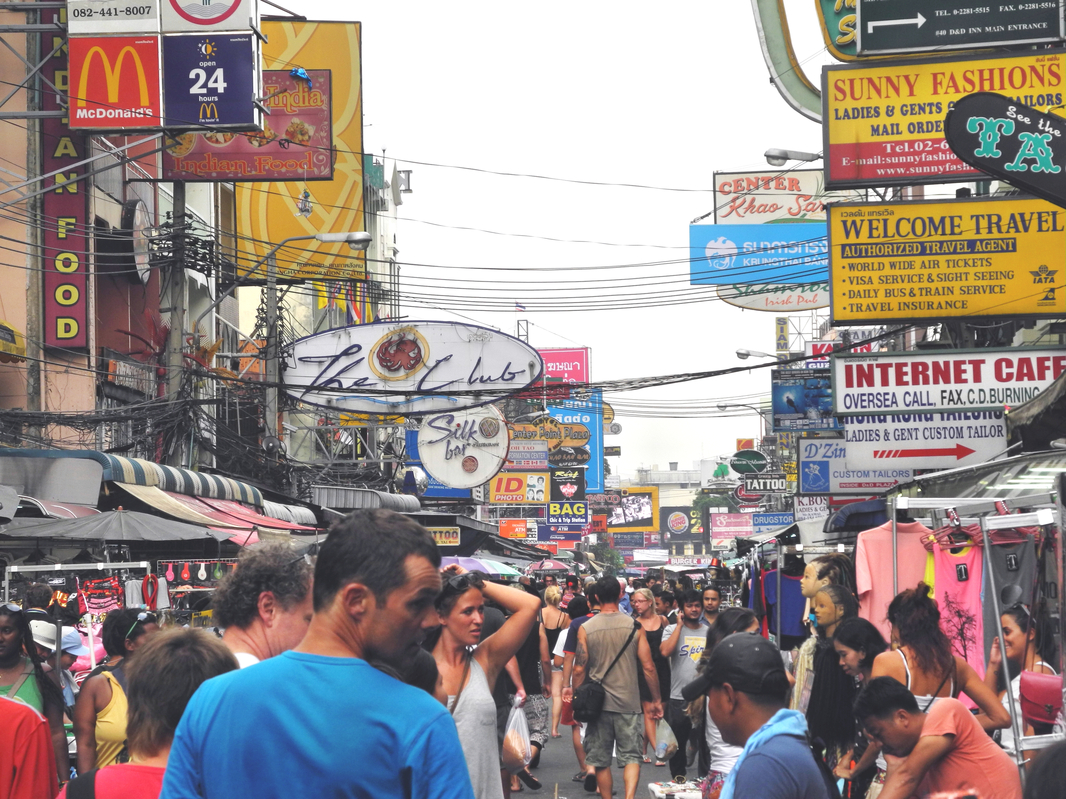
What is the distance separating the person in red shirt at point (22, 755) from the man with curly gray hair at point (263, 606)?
2.32ft

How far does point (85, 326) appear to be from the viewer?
21094 millimetres

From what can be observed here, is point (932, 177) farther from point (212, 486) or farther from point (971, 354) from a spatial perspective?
point (212, 486)

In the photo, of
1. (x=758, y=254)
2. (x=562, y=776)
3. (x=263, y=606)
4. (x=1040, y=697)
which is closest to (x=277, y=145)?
(x=758, y=254)

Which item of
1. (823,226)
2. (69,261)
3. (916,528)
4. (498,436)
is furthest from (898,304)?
(498,436)

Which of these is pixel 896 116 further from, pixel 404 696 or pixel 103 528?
pixel 404 696

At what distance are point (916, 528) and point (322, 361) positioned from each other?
16.3 metres

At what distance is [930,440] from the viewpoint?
48.8 ft

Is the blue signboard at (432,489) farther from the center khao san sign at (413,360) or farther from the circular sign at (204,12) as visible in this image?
the circular sign at (204,12)

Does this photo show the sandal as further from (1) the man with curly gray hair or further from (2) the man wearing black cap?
(2) the man wearing black cap

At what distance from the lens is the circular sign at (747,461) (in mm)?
41350

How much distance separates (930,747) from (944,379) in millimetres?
9750

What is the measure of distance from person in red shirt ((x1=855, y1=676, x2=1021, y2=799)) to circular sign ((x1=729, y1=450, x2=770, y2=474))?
119 feet

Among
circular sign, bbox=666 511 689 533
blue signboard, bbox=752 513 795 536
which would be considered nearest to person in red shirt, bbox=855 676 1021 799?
blue signboard, bbox=752 513 795 536

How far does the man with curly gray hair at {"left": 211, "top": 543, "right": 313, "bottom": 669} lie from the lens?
14.9ft
